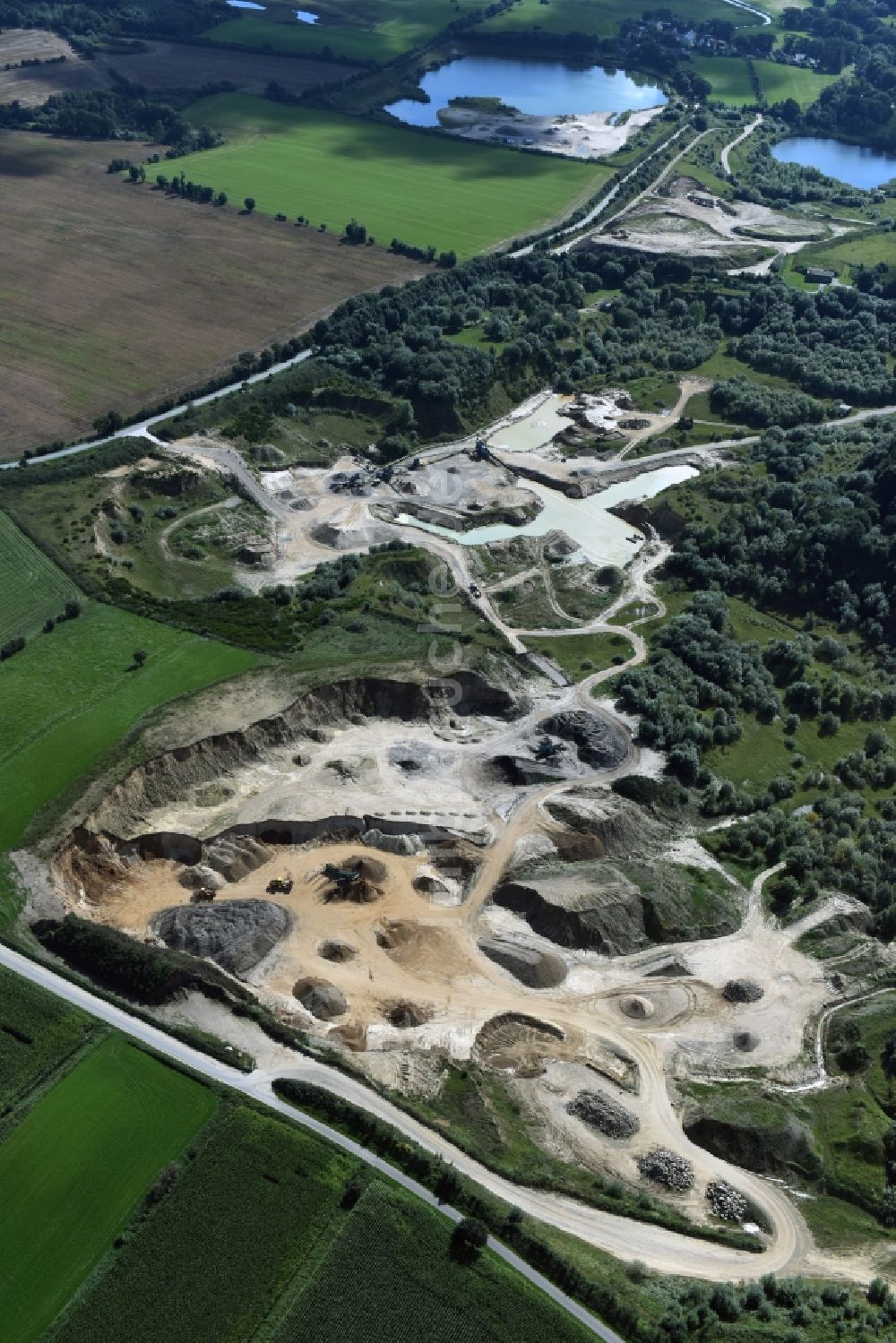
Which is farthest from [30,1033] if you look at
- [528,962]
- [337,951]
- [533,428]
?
[533,428]

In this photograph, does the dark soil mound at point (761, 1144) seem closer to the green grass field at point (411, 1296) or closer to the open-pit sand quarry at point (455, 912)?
the open-pit sand quarry at point (455, 912)

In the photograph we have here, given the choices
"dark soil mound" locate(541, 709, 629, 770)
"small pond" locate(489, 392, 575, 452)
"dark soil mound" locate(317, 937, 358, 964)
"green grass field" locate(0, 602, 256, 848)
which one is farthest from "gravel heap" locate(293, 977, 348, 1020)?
"small pond" locate(489, 392, 575, 452)

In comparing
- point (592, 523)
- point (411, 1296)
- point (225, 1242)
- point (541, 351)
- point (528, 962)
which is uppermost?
Result: point (541, 351)

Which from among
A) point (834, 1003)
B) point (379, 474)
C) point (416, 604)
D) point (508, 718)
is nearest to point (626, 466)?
point (379, 474)

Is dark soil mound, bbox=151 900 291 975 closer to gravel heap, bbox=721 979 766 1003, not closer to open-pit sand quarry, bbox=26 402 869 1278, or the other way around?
open-pit sand quarry, bbox=26 402 869 1278

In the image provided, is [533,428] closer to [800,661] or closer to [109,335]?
[800,661]

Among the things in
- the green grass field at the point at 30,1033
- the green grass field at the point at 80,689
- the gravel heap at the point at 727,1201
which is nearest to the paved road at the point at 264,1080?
the green grass field at the point at 30,1033
